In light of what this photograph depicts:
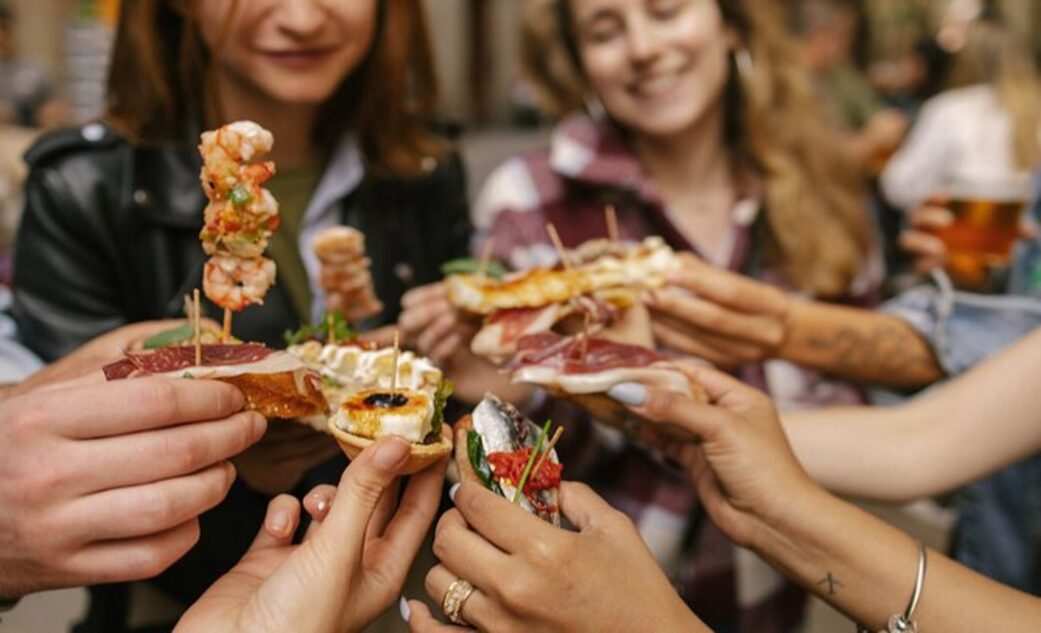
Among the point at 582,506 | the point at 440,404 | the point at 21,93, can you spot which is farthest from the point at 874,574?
the point at 21,93

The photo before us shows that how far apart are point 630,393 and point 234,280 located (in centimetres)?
71

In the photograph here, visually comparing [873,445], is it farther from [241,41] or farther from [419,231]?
[241,41]

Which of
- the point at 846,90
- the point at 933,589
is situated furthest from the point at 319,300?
the point at 846,90

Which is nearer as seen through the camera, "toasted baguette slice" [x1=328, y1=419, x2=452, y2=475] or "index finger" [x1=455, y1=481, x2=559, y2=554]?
"index finger" [x1=455, y1=481, x2=559, y2=554]

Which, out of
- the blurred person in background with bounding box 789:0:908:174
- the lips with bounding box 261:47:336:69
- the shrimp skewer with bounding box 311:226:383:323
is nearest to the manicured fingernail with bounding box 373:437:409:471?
the shrimp skewer with bounding box 311:226:383:323

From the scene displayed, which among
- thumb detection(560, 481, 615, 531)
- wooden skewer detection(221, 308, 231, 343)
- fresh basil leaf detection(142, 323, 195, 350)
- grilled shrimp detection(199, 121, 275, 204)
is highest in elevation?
grilled shrimp detection(199, 121, 275, 204)

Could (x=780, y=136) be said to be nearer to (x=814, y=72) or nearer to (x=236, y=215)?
(x=236, y=215)

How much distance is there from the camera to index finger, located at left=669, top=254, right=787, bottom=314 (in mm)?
1992

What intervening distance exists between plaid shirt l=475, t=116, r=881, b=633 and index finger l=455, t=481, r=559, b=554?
847 millimetres

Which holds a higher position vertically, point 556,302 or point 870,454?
point 556,302

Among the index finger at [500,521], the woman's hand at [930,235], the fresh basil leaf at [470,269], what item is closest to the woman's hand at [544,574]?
the index finger at [500,521]

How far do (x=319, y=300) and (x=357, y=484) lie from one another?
0.76 metres

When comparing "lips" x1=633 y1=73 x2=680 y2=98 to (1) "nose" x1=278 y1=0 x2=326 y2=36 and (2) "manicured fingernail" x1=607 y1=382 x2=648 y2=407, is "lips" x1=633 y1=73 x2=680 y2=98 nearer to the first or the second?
(1) "nose" x1=278 y1=0 x2=326 y2=36

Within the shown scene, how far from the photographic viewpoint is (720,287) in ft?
6.65
